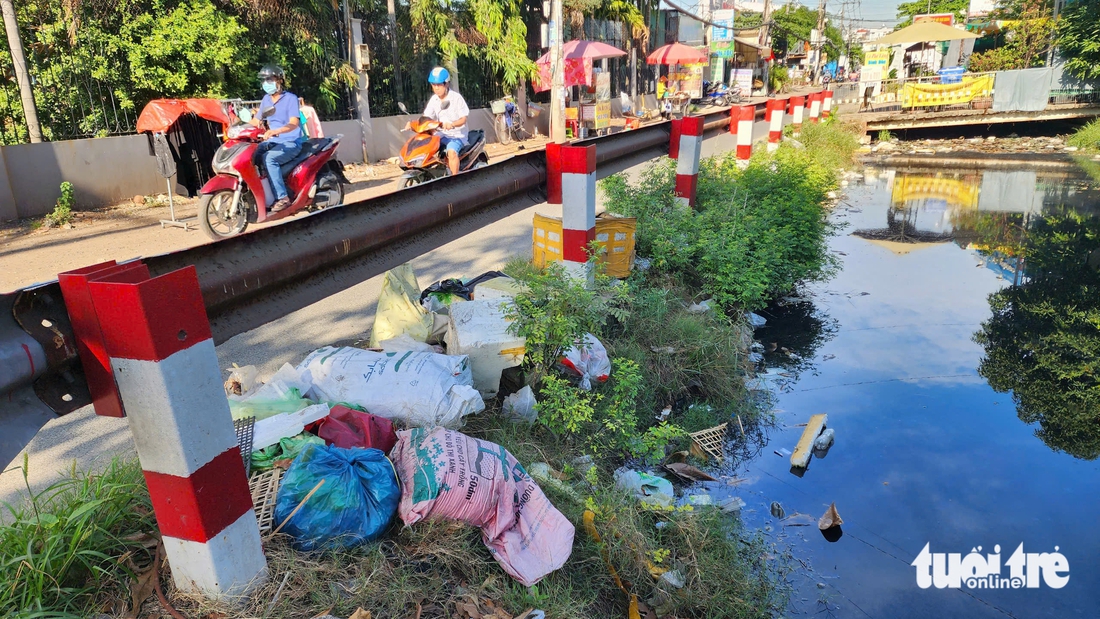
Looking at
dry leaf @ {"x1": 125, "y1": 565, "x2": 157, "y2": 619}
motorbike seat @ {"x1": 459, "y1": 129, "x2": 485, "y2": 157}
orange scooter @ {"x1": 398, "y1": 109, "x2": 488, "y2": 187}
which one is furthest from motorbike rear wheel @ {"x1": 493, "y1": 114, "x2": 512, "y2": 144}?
dry leaf @ {"x1": 125, "y1": 565, "x2": 157, "y2": 619}

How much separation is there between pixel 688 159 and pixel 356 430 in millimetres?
4370

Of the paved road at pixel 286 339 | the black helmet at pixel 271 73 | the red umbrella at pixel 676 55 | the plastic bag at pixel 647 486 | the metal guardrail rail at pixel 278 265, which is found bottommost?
the plastic bag at pixel 647 486

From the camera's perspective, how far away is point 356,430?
8.71ft

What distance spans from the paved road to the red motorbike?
1.96 meters

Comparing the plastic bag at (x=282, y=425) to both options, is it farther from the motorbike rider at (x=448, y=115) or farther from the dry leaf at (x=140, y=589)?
the motorbike rider at (x=448, y=115)

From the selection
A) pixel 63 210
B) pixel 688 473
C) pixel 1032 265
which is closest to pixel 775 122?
pixel 1032 265

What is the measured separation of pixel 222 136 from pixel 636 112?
70.7 feet

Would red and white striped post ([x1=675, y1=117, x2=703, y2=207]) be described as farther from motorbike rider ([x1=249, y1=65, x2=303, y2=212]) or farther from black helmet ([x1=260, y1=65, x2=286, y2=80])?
black helmet ([x1=260, y1=65, x2=286, y2=80])

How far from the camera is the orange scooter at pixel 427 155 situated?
7895 millimetres

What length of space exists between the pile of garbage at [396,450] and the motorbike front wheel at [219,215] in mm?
4669

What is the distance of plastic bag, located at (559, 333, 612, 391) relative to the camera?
3.70 meters

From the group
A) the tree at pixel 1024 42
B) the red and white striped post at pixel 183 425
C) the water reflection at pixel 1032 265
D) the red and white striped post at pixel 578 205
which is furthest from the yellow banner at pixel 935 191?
the tree at pixel 1024 42

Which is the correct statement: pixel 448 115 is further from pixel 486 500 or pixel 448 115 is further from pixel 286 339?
pixel 486 500

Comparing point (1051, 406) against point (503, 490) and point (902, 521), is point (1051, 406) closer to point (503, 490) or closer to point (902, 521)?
point (902, 521)
